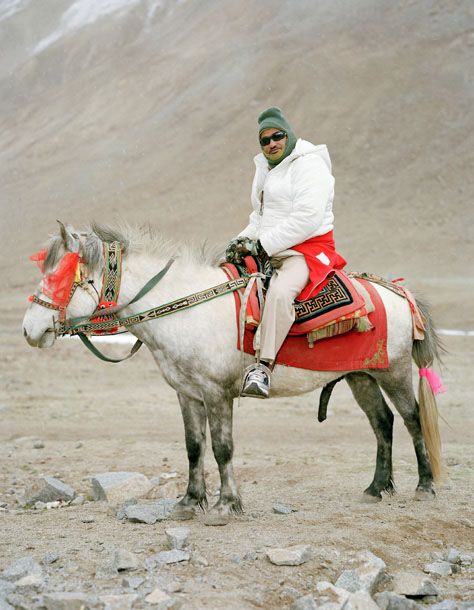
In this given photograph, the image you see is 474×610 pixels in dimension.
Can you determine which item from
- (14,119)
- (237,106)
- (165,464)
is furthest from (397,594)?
(14,119)

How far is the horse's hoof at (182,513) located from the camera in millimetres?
5742

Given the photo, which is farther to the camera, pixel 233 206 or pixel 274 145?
pixel 233 206

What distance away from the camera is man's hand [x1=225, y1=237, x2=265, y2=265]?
19.3 feet

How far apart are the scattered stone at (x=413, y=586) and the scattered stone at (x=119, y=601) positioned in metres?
1.48

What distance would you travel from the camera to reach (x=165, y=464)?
815 centimetres

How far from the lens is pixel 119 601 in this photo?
397cm

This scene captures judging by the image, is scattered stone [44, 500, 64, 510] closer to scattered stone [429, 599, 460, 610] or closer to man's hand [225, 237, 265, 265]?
man's hand [225, 237, 265, 265]

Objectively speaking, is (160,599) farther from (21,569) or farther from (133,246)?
(133,246)

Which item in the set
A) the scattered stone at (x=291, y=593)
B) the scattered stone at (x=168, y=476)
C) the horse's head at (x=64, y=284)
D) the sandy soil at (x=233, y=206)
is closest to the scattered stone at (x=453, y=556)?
the sandy soil at (x=233, y=206)

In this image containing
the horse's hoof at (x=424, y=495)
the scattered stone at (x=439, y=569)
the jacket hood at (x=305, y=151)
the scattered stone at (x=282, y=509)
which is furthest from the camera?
the horse's hoof at (x=424, y=495)

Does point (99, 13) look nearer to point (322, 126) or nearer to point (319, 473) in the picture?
point (322, 126)

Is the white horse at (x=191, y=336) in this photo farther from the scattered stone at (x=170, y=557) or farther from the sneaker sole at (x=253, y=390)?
the scattered stone at (x=170, y=557)

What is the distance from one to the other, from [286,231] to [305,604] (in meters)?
2.57

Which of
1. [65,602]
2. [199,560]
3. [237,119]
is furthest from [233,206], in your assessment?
[65,602]
